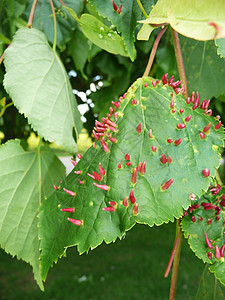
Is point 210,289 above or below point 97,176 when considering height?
below

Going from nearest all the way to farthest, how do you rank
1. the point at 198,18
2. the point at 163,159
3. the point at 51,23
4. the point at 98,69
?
1. the point at 198,18
2. the point at 163,159
3. the point at 51,23
4. the point at 98,69

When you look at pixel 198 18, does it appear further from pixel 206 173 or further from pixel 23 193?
pixel 23 193

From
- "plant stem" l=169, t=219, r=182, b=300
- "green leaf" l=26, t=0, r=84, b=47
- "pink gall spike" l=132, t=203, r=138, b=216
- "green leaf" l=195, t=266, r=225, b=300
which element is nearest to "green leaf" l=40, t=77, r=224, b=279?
"pink gall spike" l=132, t=203, r=138, b=216

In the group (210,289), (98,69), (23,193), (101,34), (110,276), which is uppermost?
(101,34)

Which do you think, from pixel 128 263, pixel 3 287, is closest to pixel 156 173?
pixel 3 287

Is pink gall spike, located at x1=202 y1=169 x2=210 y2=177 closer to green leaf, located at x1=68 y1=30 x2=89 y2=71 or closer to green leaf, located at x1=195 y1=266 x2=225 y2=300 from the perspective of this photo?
green leaf, located at x1=195 y1=266 x2=225 y2=300

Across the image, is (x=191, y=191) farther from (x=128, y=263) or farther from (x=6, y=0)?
(x=128, y=263)

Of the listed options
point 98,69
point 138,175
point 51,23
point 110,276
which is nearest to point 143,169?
point 138,175

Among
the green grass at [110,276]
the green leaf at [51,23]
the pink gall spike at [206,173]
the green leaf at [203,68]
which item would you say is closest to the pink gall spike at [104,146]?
the pink gall spike at [206,173]
